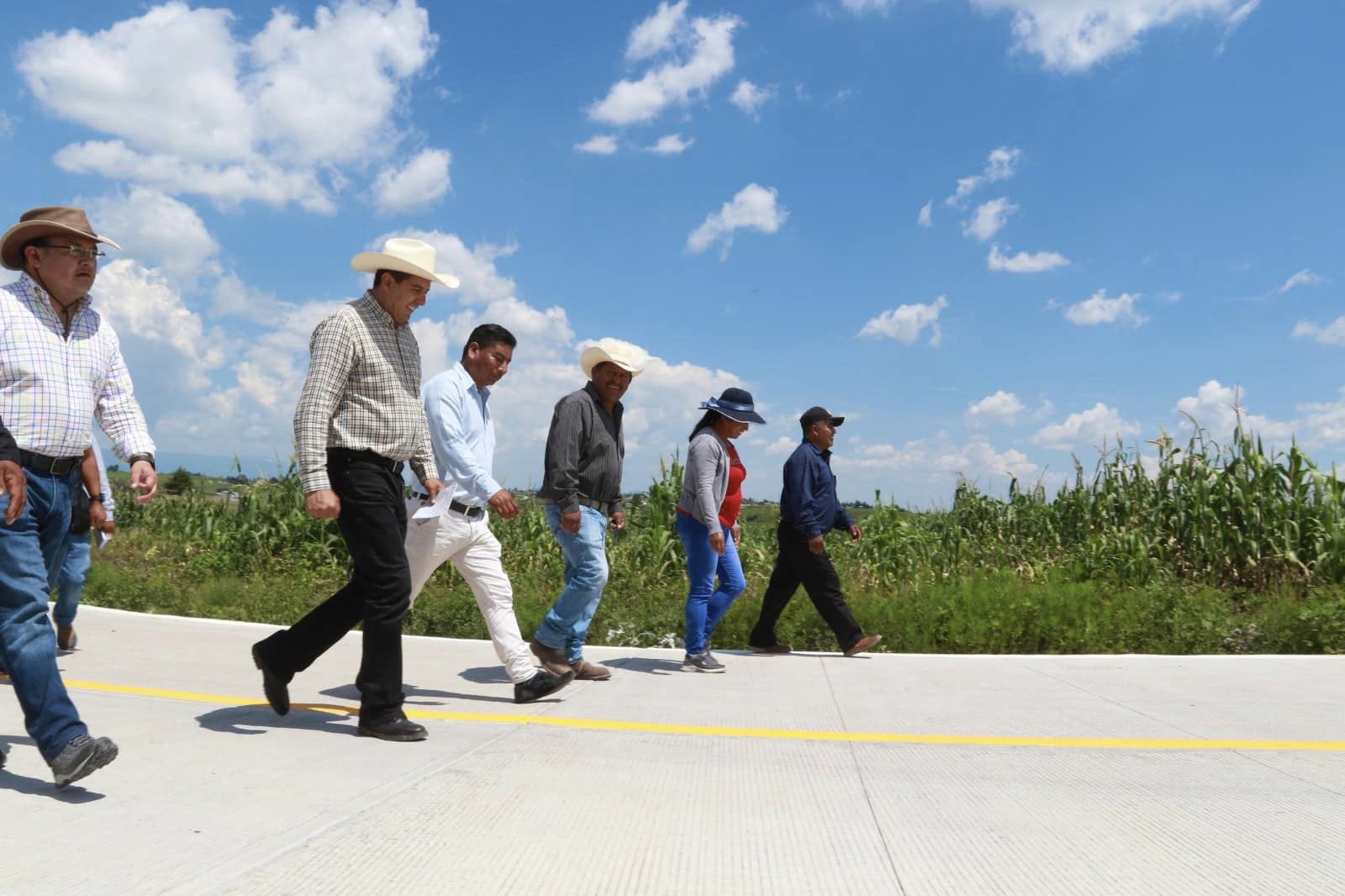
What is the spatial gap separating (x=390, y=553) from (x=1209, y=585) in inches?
354

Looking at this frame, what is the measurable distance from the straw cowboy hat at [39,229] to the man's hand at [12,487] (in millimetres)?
884

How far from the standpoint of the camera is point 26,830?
313 cm

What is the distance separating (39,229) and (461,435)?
2323mm

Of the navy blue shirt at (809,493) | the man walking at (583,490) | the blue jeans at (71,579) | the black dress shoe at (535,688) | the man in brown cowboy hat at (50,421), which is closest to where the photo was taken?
the man in brown cowboy hat at (50,421)

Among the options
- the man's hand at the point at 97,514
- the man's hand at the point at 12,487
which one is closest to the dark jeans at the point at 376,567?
the man's hand at the point at 97,514

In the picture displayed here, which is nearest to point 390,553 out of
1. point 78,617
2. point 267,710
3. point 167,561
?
point 267,710

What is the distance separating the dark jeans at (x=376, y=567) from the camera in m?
4.65

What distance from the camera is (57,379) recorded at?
3.77m

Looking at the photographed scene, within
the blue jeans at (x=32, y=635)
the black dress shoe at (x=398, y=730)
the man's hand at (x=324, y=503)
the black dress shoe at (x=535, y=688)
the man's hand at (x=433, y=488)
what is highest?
the man's hand at (x=433, y=488)

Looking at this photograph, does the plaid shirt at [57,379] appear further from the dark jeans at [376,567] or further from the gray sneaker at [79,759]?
the gray sneaker at [79,759]

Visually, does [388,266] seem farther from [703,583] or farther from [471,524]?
[703,583]

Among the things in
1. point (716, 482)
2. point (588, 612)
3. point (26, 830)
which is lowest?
point (26, 830)

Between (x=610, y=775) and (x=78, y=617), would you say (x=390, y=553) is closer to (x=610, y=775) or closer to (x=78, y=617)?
(x=610, y=775)

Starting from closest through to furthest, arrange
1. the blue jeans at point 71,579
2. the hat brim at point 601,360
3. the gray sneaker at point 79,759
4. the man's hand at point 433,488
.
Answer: the gray sneaker at point 79,759 < the man's hand at point 433,488 < the hat brim at point 601,360 < the blue jeans at point 71,579
